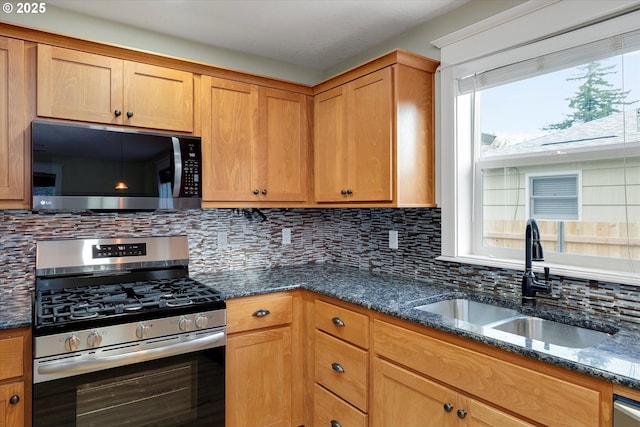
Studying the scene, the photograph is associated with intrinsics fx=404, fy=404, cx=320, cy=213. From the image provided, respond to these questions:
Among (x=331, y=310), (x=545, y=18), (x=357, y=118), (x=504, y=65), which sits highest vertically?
(x=545, y=18)

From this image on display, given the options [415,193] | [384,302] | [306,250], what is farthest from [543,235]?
[306,250]

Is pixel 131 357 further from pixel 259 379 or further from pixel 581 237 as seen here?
pixel 581 237

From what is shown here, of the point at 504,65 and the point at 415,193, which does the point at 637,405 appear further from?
the point at 504,65

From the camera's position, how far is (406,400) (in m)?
1.77

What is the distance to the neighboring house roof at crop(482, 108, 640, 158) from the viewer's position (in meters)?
1.67

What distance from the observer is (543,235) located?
6.54 feet

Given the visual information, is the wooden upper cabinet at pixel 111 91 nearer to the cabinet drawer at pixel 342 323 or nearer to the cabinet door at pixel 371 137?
the cabinet door at pixel 371 137

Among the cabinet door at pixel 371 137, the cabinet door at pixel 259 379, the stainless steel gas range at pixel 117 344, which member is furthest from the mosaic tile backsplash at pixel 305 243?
the cabinet door at pixel 259 379

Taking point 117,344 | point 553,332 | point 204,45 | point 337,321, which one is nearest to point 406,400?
point 337,321

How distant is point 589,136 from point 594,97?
0.17 meters

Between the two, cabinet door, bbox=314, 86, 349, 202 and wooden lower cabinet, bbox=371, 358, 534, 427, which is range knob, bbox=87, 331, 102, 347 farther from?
cabinet door, bbox=314, 86, 349, 202

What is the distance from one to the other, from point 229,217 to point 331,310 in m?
1.04

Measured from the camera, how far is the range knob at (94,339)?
1.69 m

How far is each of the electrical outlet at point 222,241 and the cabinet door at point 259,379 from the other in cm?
74
